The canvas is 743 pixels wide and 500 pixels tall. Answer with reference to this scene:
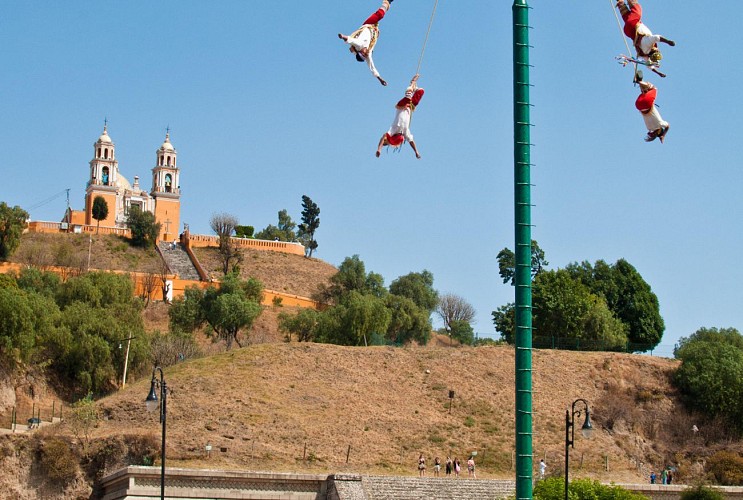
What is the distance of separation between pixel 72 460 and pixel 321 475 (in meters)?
9.51

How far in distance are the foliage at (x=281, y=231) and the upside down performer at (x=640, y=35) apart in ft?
302

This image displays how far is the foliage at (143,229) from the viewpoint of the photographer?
314ft

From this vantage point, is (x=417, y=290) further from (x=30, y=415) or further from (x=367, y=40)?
(x=367, y=40)

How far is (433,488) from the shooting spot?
44.7 meters

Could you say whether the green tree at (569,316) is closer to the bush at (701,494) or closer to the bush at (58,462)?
the bush at (701,494)

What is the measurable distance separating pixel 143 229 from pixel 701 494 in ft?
202

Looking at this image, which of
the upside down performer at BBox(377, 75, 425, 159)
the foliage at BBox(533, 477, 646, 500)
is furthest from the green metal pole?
the foliage at BBox(533, 477, 646, 500)

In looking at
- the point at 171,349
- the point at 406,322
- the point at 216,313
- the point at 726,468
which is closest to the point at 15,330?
the point at 171,349

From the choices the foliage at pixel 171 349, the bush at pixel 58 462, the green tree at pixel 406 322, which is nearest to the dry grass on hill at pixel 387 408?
the bush at pixel 58 462

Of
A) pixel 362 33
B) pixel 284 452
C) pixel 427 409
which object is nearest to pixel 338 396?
pixel 427 409

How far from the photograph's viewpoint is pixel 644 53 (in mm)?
17391

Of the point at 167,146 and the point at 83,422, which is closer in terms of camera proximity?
the point at 83,422

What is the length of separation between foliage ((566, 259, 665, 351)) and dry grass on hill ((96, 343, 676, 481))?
1085 centimetres

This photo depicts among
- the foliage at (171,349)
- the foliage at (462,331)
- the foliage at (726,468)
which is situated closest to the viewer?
the foliage at (726,468)
